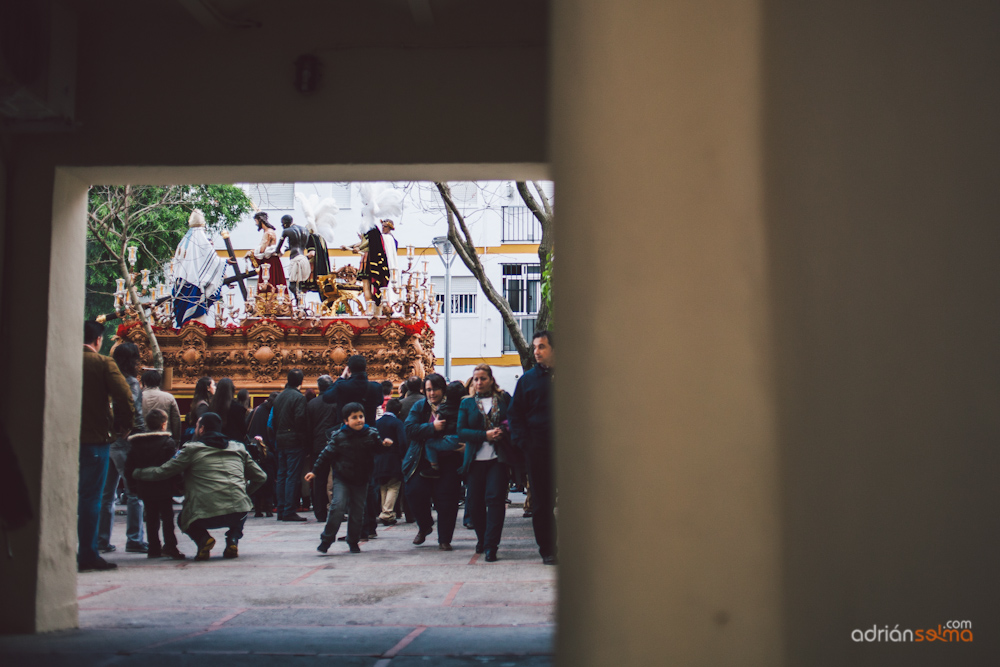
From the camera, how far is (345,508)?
348 inches

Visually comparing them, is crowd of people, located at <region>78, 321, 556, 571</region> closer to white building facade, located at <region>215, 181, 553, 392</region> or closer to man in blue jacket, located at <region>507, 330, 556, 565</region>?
man in blue jacket, located at <region>507, 330, 556, 565</region>

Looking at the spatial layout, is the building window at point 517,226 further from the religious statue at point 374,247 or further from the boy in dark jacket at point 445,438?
the boy in dark jacket at point 445,438

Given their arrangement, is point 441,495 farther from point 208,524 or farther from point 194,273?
point 194,273

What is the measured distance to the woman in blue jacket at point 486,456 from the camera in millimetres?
8109

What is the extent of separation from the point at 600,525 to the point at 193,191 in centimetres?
2159

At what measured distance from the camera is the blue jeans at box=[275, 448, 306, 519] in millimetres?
11828

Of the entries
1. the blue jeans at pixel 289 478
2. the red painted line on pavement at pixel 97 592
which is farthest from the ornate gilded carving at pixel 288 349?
the red painted line on pavement at pixel 97 592

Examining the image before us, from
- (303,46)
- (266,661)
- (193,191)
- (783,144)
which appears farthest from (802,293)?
(193,191)

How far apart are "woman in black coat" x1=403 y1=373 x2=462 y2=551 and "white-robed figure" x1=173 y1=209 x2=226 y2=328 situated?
1220cm

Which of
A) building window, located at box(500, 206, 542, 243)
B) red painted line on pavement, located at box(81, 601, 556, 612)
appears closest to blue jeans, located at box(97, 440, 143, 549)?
red painted line on pavement, located at box(81, 601, 556, 612)

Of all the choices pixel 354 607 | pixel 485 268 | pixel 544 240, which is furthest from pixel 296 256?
pixel 354 607

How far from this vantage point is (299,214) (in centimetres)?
3036

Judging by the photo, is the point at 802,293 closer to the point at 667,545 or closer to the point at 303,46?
the point at 667,545

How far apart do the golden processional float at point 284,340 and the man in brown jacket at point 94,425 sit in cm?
1170
